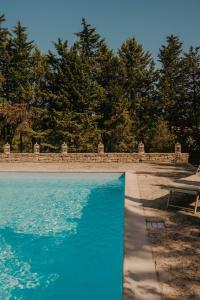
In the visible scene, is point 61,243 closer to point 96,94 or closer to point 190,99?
point 96,94

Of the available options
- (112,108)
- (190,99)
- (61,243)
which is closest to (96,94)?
(112,108)

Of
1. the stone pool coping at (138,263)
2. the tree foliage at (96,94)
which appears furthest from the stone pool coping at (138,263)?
the tree foliage at (96,94)

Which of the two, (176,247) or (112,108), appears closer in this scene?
(176,247)

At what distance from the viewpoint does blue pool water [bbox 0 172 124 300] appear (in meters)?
5.46

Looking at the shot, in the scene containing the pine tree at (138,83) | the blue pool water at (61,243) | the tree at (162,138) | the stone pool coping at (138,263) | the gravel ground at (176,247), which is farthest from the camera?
the pine tree at (138,83)

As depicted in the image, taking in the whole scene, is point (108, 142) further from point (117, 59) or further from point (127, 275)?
point (127, 275)

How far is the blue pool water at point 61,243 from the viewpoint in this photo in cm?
546

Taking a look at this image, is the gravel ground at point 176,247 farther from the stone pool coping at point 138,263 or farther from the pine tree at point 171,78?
the pine tree at point 171,78

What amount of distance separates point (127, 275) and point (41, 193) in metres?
9.82

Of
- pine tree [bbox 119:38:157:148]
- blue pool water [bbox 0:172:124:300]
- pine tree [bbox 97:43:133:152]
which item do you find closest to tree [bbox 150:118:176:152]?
pine tree [bbox 119:38:157:148]

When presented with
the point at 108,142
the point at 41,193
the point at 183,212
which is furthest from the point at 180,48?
the point at 183,212

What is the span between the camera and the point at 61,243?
7652 mm

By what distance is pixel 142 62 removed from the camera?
3766 centimetres

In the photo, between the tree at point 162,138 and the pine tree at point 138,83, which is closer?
the tree at point 162,138
